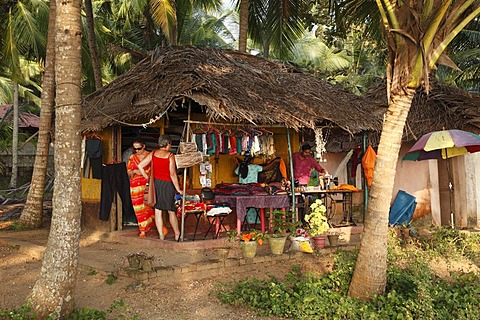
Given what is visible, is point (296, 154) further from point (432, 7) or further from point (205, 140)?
point (432, 7)

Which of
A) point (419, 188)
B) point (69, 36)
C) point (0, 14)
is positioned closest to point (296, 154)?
point (419, 188)

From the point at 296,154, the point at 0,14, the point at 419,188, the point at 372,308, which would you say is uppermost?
the point at 0,14

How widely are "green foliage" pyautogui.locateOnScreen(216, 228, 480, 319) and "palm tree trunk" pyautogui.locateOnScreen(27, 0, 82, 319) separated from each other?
1887mm

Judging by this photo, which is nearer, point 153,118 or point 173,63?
point 153,118

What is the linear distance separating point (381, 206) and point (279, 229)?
2.60 meters

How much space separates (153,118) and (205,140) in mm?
990

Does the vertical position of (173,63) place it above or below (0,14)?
below

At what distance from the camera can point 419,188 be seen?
40.5 feet

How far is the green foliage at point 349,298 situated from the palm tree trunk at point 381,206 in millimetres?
203

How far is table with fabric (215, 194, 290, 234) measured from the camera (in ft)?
28.0

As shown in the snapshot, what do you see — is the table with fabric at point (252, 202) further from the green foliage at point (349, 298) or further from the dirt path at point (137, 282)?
the green foliage at point (349, 298)

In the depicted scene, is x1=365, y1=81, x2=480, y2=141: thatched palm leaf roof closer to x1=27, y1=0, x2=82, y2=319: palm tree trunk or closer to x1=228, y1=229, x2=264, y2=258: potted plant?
x1=228, y1=229, x2=264, y2=258: potted plant

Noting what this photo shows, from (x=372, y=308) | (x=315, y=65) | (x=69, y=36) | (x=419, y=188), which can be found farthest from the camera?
(x=315, y=65)

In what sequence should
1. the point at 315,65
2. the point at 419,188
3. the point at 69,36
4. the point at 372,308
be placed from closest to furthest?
the point at 69,36 → the point at 372,308 → the point at 419,188 → the point at 315,65
